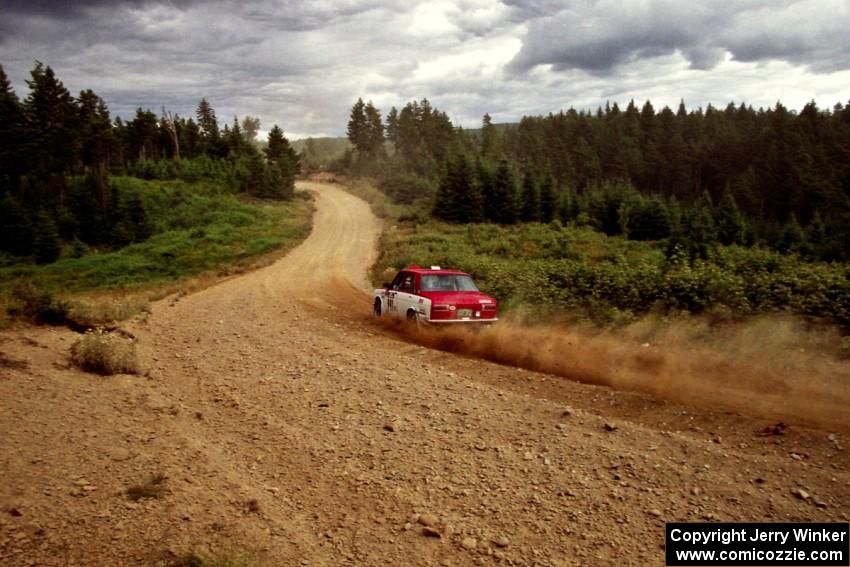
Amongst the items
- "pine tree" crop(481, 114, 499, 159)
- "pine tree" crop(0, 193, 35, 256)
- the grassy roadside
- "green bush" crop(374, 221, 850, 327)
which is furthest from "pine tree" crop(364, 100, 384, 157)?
"green bush" crop(374, 221, 850, 327)

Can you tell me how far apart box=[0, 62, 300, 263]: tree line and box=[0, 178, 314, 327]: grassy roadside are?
229 centimetres

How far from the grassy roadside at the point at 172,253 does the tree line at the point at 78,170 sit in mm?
2292

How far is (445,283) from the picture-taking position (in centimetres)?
1433

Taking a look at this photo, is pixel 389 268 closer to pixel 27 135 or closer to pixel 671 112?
pixel 27 135

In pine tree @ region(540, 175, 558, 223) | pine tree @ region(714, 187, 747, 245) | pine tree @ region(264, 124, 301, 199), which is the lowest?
pine tree @ region(714, 187, 747, 245)

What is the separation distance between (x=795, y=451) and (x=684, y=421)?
1.39 metres

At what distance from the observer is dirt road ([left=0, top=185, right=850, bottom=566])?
15.5 feet

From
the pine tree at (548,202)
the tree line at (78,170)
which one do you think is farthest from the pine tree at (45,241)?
the pine tree at (548,202)

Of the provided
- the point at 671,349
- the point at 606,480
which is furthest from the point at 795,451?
the point at 671,349

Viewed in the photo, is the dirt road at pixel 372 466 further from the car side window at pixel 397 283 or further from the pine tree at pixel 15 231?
the pine tree at pixel 15 231

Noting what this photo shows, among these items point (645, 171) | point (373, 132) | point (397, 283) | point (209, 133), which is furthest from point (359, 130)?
point (397, 283)

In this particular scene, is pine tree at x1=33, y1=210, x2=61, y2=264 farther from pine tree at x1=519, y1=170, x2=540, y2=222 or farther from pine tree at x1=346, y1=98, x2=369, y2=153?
pine tree at x1=346, y1=98, x2=369, y2=153

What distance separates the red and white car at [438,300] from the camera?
519 inches

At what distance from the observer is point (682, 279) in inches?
527
